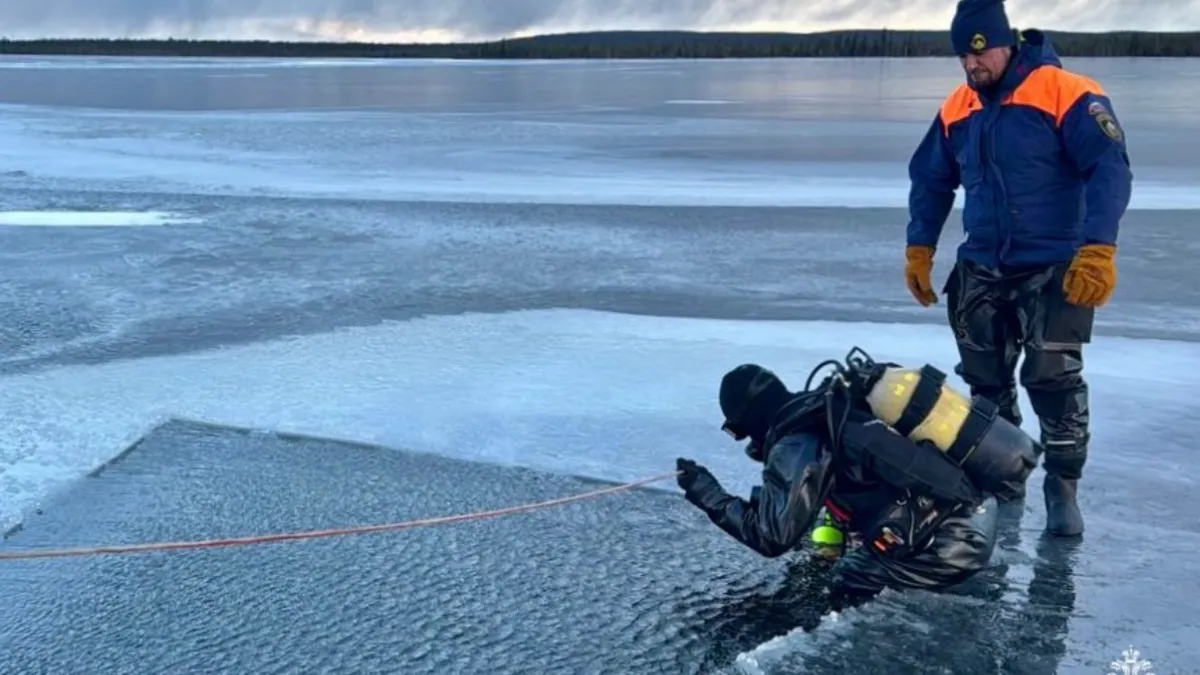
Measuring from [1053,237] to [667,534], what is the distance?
55.0 inches

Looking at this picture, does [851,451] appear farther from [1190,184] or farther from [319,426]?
[1190,184]

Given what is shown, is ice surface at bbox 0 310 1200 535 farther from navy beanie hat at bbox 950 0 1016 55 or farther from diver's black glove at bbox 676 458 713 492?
navy beanie hat at bbox 950 0 1016 55

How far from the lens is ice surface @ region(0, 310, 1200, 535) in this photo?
433cm

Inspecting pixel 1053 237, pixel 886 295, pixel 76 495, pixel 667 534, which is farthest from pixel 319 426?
pixel 886 295

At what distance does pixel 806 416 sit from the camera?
304 cm

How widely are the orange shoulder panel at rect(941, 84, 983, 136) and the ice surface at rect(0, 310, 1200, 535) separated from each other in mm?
1249

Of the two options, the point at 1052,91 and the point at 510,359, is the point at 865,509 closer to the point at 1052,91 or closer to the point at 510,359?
the point at 1052,91

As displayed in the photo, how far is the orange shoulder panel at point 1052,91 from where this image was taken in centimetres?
352

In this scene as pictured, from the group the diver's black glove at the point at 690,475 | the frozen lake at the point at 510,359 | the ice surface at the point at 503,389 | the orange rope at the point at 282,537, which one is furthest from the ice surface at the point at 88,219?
the diver's black glove at the point at 690,475

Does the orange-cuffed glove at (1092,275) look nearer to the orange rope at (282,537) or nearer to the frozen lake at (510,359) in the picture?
the frozen lake at (510,359)
